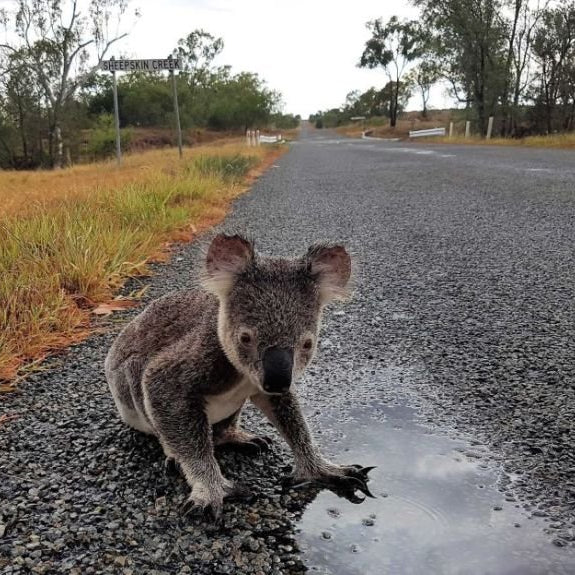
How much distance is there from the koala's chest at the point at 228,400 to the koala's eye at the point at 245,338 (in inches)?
8.2

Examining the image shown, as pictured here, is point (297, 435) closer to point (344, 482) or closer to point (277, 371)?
point (344, 482)

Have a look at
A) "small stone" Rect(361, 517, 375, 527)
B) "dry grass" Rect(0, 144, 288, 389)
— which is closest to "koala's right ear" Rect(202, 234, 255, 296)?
"small stone" Rect(361, 517, 375, 527)

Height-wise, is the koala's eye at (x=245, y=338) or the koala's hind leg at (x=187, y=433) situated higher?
the koala's eye at (x=245, y=338)

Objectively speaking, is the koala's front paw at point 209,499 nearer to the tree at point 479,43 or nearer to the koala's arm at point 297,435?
the koala's arm at point 297,435

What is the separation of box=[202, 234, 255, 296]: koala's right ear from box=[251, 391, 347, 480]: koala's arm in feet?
1.30

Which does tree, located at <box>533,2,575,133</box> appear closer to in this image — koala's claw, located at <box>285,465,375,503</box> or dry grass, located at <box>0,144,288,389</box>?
dry grass, located at <box>0,144,288,389</box>

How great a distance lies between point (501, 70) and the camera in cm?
3381

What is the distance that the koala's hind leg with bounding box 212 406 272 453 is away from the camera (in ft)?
7.54

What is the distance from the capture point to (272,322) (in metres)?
1.85

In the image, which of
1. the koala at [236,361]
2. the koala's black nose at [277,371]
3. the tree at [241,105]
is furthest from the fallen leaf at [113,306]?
the tree at [241,105]

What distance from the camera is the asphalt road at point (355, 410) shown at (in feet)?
5.60

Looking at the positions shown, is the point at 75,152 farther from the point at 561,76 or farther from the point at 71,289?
the point at 71,289

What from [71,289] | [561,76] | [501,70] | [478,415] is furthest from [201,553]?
[501,70]

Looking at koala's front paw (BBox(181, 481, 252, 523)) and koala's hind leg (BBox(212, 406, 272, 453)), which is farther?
koala's hind leg (BBox(212, 406, 272, 453))
